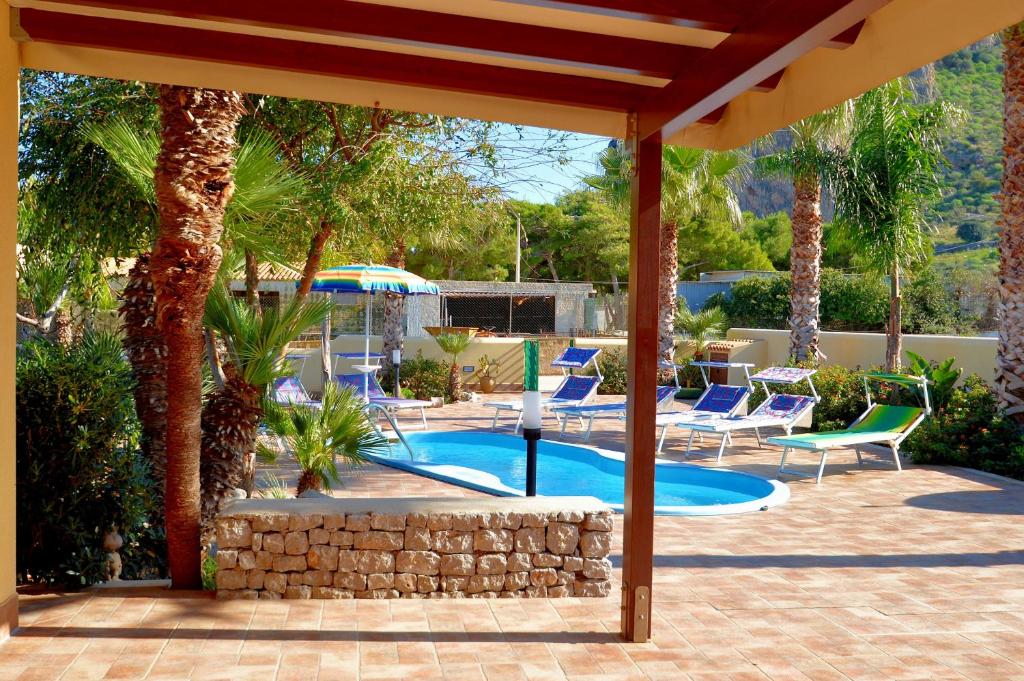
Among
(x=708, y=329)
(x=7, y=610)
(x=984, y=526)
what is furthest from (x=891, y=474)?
(x=708, y=329)

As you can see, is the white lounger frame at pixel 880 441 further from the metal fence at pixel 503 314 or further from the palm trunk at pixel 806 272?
the metal fence at pixel 503 314

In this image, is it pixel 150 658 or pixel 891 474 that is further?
pixel 891 474

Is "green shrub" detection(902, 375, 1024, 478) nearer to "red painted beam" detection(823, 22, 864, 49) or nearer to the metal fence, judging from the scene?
"red painted beam" detection(823, 22, 864, 49)

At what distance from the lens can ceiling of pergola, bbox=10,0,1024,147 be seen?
10.9ft

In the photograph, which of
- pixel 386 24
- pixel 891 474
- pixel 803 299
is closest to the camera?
pixel 386 24

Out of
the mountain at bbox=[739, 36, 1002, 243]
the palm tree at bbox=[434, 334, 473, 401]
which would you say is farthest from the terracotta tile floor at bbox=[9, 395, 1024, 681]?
the mountain at bbox=[739, 36, 1002, 243]

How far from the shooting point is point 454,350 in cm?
1892

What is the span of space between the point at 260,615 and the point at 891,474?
807 cm

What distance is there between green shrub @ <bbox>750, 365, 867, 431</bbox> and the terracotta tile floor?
636 cm

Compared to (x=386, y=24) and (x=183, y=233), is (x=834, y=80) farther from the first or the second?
(x=183, y=233)

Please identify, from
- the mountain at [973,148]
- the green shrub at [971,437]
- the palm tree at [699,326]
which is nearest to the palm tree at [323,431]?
the green shrub at [971,437]

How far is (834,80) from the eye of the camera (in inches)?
157

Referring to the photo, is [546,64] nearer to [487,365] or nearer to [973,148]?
[487,365]

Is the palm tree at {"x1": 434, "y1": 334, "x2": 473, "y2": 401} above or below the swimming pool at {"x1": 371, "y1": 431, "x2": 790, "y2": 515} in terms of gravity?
above
